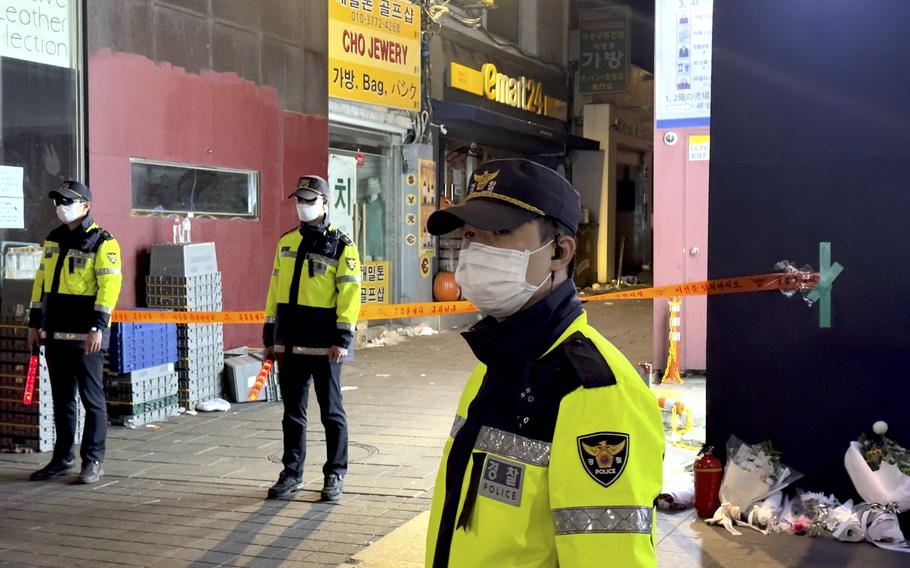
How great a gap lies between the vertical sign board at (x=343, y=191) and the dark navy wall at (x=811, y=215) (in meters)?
10.0

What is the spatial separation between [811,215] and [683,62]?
19.7 ft

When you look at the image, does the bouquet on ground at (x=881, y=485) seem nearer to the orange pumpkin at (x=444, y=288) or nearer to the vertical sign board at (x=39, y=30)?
the vertical sign board at (x=39, y=30)

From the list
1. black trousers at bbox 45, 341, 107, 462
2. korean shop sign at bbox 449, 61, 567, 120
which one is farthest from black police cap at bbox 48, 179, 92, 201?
korean shop sign at bbox 449, 61, 567, 120

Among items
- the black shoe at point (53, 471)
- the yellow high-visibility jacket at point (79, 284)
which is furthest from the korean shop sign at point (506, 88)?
the black shoe at point (53, 471)

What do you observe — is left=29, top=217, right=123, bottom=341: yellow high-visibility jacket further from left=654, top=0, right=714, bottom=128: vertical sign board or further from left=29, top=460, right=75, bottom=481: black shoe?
left=654, top=0, right=714, bottom=128: vertical sign board

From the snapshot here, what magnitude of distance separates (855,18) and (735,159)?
1.11 meters

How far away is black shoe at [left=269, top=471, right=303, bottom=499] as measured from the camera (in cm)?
706

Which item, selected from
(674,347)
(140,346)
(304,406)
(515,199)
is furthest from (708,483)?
(140,346)

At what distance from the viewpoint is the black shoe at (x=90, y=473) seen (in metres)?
7.49

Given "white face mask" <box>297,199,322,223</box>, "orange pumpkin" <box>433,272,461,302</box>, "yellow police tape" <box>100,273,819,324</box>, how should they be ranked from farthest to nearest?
1. "orange pumpkin" <box>433,272,461,302</box>
2. "yellow police tape" <box>100,273,819,324</box>
3. "white face mask" <box>297,199,322,223</box>

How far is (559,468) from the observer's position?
1993 millimetres

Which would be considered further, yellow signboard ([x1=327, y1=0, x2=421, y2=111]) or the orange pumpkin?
the orange pumpkin

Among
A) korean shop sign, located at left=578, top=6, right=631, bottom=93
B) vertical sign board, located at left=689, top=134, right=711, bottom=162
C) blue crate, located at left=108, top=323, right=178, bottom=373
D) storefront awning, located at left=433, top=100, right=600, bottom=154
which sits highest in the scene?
korean shop sign, located at left=578, top=6, right=631, bottom=93

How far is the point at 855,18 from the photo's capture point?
601 centimetres
